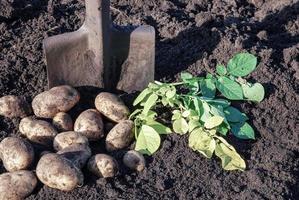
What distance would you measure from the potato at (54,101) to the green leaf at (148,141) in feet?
1.17

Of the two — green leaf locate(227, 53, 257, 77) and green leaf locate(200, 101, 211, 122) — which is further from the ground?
green leaf locate(227, 53, 257, 77)

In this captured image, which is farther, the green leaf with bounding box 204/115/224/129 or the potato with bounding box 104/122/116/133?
the potato with bounding box 104/122/116/133

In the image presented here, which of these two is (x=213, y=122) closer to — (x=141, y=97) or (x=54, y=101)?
(x=141, y=97)

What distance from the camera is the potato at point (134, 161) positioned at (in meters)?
2.31

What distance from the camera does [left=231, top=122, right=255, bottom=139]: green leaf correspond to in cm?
243

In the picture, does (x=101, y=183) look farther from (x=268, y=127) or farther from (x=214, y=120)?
(x=268, y=127)

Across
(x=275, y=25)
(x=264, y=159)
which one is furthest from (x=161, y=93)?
(x=275, y=25)

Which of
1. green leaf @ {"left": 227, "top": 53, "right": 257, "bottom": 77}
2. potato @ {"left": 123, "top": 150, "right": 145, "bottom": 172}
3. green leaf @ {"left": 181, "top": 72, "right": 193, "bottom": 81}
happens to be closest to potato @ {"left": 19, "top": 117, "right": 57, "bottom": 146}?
potato @ {"left": 123, "top": 150, "right": 145, "bottom": 172}

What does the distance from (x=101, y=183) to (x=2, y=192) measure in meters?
0.36

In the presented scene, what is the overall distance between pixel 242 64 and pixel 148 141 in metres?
0.59

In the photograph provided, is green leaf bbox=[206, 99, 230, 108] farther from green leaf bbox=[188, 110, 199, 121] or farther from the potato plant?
green leaf bbox=[188, 110, 199, 121]

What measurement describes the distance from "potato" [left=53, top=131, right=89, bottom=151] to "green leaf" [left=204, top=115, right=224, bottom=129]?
491 millimetres

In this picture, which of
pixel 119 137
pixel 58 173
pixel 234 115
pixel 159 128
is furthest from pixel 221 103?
pixel 58 173

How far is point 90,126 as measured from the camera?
2.42m
